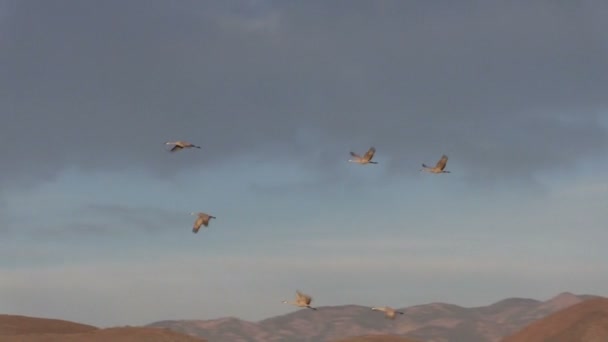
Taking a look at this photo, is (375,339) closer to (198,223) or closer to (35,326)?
(35,326)

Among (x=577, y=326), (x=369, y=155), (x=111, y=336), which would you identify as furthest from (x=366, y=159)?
(x=577, y=326)

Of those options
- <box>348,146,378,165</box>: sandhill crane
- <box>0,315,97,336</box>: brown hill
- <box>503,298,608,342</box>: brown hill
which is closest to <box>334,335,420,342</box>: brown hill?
<box>0,315,97,336</box>: brown hill

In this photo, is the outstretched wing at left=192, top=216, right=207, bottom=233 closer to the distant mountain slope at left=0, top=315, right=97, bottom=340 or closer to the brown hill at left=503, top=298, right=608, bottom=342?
the distant mountain slope at left=0, top=315, right=97, bottom=340

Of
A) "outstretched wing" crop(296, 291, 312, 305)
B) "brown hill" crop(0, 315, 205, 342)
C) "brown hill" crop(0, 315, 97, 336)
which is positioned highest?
"brown hill" crop(0, 315, 97, 336)

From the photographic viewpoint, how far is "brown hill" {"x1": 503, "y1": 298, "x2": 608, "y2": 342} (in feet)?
584

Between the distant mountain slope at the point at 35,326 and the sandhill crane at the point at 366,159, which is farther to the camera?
the distant mountain slope at the point at 35,326

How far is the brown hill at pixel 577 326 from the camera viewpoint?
178125 millimetres

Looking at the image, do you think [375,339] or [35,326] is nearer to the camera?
[35,326]

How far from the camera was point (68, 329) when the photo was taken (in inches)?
5846

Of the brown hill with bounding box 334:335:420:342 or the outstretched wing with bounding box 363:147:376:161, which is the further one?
the brown hill with bounding box 334:335:420:342

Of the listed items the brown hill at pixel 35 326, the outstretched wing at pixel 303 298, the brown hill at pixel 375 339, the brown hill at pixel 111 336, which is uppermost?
the brown hill at pixel 35 326

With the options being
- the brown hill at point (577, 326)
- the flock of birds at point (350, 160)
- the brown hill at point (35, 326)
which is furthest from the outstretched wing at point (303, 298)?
the brown hill at point (577, 326)

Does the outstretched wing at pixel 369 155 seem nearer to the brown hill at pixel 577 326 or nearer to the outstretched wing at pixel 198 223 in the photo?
the outstretched wing at pixel 198 223

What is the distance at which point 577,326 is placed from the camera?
184 m
